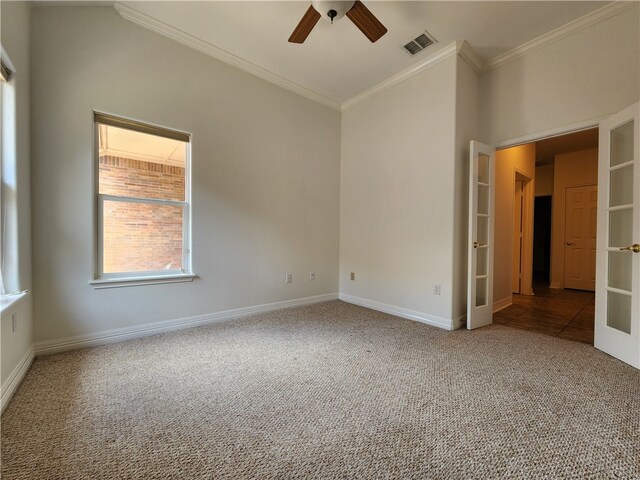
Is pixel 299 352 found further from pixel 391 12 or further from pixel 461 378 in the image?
pixel 391 12

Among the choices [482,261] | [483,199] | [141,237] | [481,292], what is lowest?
[481,292]

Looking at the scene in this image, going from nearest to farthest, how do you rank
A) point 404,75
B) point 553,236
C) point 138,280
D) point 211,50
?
point 138,280 → point 211,50 → point 404,75 → point 553,236

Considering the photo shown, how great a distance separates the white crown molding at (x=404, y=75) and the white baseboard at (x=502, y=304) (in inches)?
128

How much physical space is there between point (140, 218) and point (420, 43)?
3445 mm

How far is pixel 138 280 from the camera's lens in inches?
105

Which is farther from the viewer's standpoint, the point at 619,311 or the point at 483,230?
the point at 483,230

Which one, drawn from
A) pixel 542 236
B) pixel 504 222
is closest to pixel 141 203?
pixel 504 222

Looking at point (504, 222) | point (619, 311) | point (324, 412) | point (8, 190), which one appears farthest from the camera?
point (504, 222)

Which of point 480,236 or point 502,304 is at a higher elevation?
point 480,236

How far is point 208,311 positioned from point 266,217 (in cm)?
132

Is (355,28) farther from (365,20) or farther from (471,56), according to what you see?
(471,56)

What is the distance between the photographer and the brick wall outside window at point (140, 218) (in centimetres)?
256

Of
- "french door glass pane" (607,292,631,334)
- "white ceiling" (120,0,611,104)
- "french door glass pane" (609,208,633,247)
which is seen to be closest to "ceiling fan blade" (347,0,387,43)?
"white ceiling" (120,0,611,104)

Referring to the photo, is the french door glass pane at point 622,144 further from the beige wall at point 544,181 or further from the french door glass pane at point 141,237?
the beige wall at point 544,181
